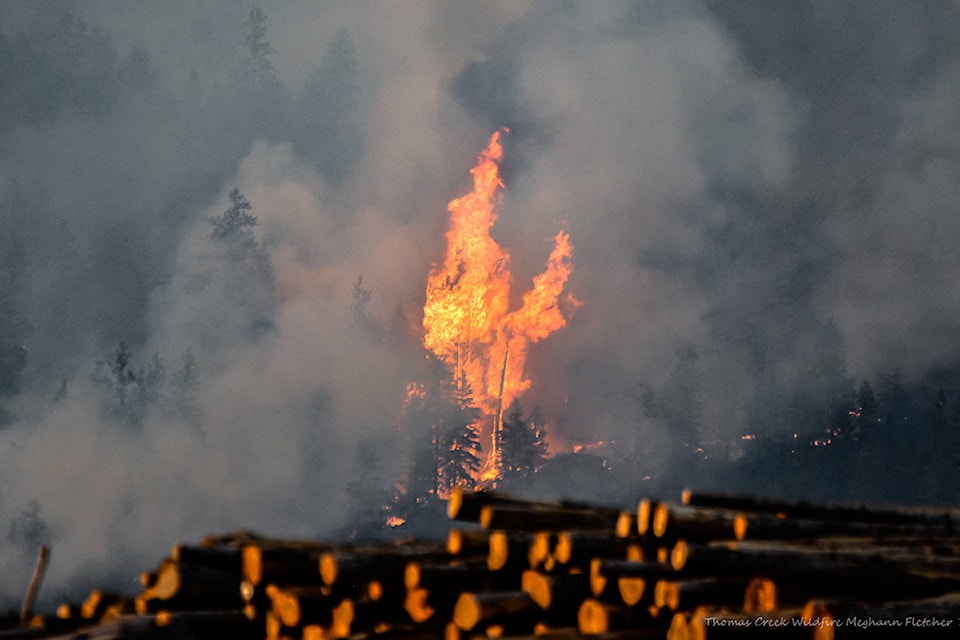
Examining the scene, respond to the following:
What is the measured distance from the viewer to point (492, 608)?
23.7ft

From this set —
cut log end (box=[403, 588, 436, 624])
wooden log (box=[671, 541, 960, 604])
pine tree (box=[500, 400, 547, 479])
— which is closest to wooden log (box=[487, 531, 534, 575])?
cut log end (box=[403, 588, 436, 624])

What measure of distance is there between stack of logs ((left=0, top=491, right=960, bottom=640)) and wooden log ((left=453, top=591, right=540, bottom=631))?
0.01 meters

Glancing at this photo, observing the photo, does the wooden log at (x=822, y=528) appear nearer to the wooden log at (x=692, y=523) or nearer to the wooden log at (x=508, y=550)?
the wooden log at (x=692, y=523)

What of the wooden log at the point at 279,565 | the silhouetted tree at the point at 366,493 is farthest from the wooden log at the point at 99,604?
the silhouetted tree at the point at 366,493

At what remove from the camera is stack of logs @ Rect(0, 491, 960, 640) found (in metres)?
7.03

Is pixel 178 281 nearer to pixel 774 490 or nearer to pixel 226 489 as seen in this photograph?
pixel 226 489

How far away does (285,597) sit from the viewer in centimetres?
795

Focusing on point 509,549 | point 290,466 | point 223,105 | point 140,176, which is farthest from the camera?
point 223,105

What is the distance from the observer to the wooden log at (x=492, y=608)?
7.18 m

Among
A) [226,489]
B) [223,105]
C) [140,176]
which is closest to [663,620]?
[226,489]

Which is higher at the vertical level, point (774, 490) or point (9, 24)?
point (9, 24)

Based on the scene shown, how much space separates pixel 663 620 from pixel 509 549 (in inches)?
53.7

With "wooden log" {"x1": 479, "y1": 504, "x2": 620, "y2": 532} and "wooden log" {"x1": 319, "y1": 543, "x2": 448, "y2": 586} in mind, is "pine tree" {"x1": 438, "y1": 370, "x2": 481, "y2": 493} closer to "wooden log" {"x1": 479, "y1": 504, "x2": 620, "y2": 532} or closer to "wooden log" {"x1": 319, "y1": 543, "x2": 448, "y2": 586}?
"wooden log" {"x1": 479, "y1": 504, "x2": 620, "y2": 532}

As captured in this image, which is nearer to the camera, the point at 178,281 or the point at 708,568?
the point at 708,568
